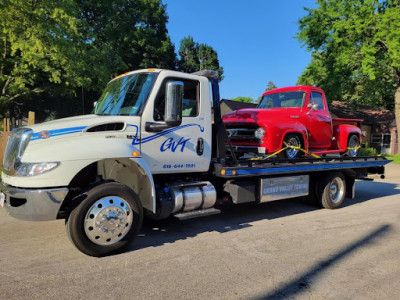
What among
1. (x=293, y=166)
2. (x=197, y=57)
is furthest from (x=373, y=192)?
(x=197, y=57)

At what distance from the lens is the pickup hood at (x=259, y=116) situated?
21.0 feet

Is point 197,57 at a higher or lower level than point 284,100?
higher

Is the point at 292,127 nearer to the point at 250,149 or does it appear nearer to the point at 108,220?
the point at 250,149

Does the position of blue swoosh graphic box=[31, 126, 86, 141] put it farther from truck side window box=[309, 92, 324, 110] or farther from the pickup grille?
truck side window box=[309, 92, 324, 110]

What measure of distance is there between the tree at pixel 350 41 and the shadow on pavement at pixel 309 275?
19.0 m

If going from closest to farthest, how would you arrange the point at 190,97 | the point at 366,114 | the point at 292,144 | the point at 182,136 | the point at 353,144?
1. the point at 182,136
2. the point at 190,97
3. the point at 292,144
4. the point at 353,144
5. the point at 366,114

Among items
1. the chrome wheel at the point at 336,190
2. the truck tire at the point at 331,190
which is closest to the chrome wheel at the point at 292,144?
the truck tire at the point at 331,190

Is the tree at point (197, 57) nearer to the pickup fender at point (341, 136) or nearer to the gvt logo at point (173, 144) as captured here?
the pickup fender at point (341, 136)

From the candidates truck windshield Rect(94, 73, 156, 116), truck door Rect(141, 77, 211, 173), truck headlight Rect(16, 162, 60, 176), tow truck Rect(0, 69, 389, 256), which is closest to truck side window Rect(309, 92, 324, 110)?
tow truck Rect(0, 69, 389, 256)

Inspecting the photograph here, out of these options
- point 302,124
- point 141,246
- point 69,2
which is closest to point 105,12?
point 69,2

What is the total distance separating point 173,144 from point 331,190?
15.1 ft

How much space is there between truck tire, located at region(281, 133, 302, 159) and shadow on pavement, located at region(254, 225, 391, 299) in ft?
7.25

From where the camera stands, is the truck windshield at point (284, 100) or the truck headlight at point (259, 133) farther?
the truck windshield at point (284, 100)

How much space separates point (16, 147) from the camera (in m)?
4.01
